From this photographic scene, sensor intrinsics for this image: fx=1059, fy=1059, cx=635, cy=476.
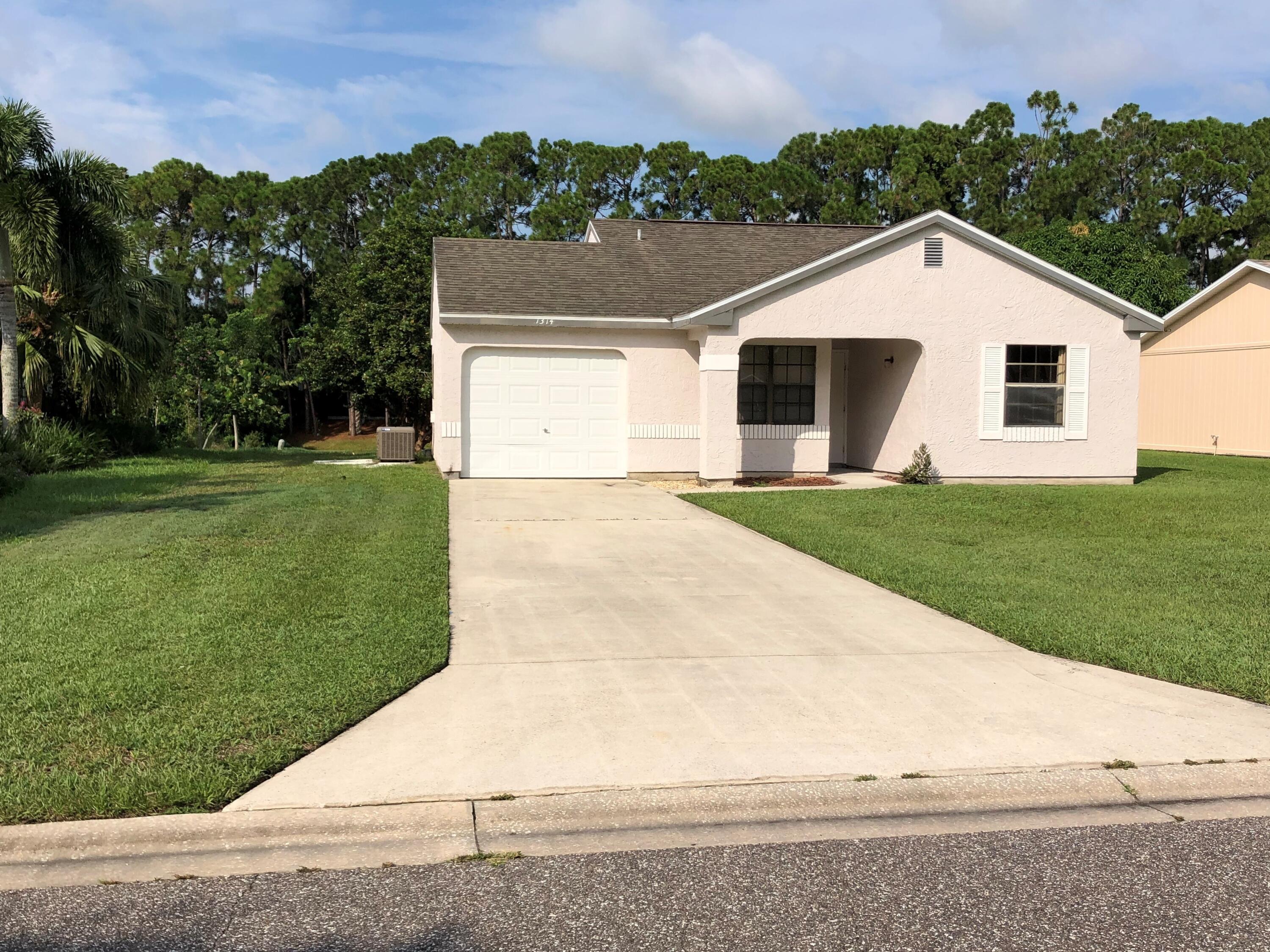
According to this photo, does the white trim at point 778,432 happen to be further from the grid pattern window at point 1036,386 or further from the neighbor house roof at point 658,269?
the grid pattern window at point 1036,386

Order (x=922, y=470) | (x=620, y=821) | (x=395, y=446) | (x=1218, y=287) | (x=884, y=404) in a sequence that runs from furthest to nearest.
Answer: (x=1218, y=287), (x=395, y=446), (x=884, y=404), (x=922, y=470), (x=620, y=821)

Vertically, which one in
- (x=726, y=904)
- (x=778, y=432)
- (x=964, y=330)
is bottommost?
(x=726, y=904)

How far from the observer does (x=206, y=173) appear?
48.6 metres

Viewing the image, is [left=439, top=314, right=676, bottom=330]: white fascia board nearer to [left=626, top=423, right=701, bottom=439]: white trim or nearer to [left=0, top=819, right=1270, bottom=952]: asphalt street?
[left=626, top=423, right=701, bottom=439]: white trim

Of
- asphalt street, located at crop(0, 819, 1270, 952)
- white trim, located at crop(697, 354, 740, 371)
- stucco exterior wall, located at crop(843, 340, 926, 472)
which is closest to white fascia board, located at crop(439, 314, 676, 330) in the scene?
white trim, located at crop(697, 354, 740, 371)

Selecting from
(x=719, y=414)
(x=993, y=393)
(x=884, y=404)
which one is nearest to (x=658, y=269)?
(x=719, y=414)

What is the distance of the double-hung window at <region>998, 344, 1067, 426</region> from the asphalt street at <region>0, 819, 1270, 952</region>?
49.7ft

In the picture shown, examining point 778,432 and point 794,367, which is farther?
point 794,367

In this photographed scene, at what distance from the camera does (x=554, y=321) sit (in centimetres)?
1822

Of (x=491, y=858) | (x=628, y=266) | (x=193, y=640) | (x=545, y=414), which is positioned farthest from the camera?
(x=628, y=266)

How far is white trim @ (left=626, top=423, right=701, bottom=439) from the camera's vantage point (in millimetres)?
18938

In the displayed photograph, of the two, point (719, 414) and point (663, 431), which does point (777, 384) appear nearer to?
point (719, 414)

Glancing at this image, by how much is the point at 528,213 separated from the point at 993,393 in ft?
104

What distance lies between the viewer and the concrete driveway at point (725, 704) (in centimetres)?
493
